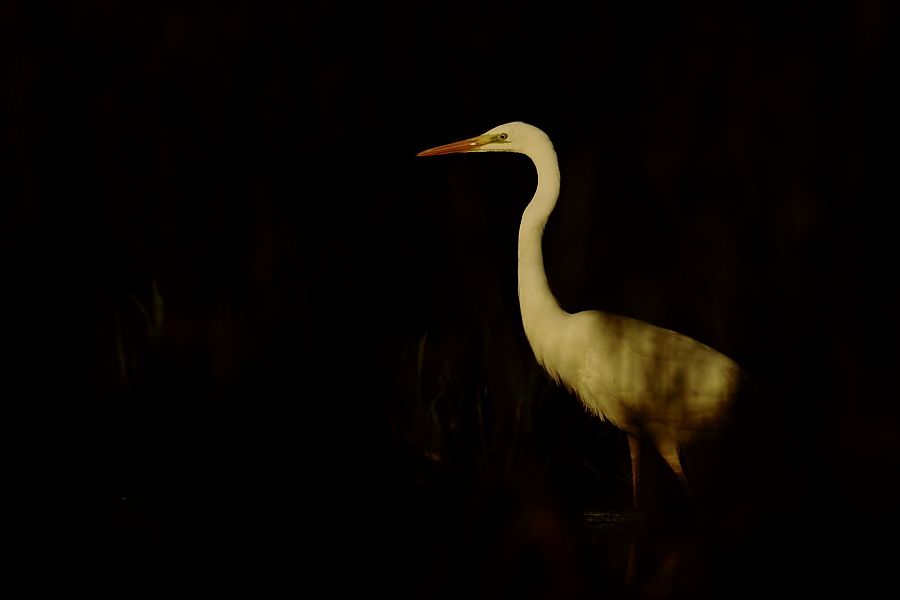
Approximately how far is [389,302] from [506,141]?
1315mm

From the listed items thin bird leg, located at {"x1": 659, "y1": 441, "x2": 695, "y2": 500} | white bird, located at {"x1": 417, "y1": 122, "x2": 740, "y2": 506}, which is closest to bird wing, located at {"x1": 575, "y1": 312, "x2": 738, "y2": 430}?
white bird, located at {"x1": 417, "y1": 122, "x2": 740, "y2": 506}

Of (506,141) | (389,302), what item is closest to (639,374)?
(506,141)

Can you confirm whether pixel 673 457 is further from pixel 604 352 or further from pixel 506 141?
pixel 506 141

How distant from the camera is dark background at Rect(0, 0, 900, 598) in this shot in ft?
6.05

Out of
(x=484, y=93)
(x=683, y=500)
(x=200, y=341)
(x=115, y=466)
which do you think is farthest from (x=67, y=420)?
(x=484, y=93)

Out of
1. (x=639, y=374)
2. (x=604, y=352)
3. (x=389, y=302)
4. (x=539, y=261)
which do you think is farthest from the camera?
(x=389, y=302)

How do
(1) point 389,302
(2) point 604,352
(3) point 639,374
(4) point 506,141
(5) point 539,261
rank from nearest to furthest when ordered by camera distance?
(3) point 639,374 < (2) point 604,352 < (5) point 539,261 < (4) point 506,141 < (1) point 389,302

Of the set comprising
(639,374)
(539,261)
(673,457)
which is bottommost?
(673,457)

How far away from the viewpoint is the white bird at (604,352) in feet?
9.04

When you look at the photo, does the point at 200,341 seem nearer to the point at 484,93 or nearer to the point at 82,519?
the point at 82,519

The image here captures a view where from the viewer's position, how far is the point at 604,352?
115 inches

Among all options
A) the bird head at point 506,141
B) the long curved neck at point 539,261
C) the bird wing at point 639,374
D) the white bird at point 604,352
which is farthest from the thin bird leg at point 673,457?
the bird head at point 506,141

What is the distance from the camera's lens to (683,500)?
3.25m

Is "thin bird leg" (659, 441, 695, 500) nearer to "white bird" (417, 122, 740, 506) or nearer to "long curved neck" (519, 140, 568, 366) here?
"white bird" (417, 122, 740, 506)
